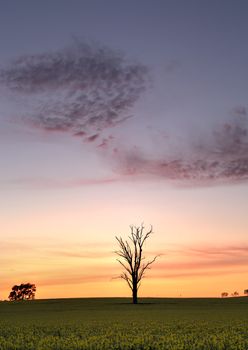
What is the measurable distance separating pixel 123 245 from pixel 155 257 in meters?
6.25

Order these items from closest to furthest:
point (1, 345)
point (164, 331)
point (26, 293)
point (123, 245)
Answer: point (1, 345) < point (164, 331) < point (123, 245) < point (26, 293)

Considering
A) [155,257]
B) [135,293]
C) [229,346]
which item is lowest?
[229,346]

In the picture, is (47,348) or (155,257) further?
(155,257)

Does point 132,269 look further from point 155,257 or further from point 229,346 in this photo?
point 229,346

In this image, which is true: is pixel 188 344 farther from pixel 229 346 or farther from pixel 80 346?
pixel 80 346

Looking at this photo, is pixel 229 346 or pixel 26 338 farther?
pixel 26 338

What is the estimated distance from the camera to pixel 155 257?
9100 cm

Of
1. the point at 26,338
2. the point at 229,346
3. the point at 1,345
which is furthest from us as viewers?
the point at 26,338

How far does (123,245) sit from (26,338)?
6556 centimetres

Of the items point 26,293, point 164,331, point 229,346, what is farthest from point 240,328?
point 26,293

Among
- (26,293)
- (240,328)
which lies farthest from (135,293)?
(26,293)

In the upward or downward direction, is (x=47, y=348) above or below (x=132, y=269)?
below

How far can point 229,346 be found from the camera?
1975 centimetres

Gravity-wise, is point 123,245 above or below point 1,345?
above
